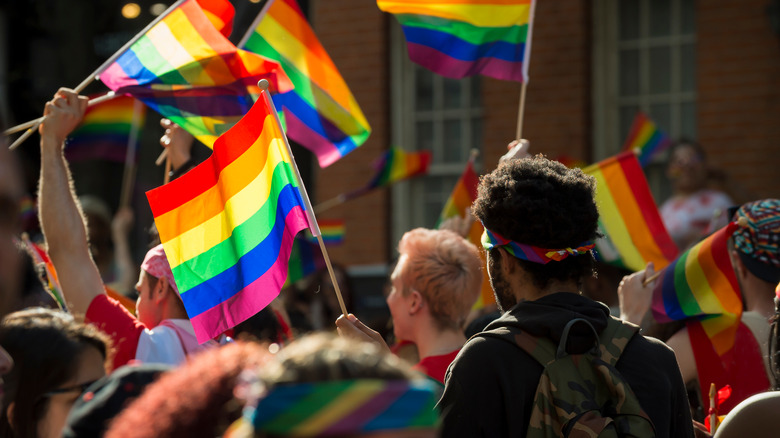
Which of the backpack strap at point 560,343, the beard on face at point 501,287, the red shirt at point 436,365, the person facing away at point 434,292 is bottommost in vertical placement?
the red shirt at point 436,365

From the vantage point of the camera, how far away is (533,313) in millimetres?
2533

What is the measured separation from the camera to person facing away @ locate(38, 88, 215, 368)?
3.24m

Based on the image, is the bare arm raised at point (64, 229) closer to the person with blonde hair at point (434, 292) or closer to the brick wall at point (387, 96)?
the person with blonde hair at point (434, 292)

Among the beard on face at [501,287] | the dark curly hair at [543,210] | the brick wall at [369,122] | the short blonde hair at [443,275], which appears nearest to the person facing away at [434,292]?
the short blonde hair at [443,275]

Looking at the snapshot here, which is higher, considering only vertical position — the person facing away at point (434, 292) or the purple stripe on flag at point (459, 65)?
the purple stripe on flag at point (459, 65)

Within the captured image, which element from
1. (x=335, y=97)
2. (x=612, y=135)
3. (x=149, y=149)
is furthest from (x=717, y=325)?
(x=149, y=149)

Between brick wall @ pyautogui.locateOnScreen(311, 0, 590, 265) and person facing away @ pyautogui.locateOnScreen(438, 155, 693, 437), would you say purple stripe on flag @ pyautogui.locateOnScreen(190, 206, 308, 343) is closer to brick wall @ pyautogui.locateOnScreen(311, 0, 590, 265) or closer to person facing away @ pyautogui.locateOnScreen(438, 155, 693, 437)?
person facing away @ pyautogui.locateOnScreen(438, 155, 693, 437)

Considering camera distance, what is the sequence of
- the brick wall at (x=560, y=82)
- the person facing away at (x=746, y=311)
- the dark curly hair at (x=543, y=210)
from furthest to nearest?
the brick wall at (x=560, y=82) → the person facing away at (x=746, y=311) → the dark curly hair at (x=543, y=210)

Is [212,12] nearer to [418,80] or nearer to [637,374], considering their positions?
[637,374]

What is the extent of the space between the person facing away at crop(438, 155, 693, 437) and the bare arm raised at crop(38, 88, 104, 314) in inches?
55.2

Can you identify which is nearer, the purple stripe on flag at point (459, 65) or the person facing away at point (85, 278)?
the person facing away at point (85, 278)

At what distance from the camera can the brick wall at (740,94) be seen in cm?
761

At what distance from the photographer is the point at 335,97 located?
4.69 m

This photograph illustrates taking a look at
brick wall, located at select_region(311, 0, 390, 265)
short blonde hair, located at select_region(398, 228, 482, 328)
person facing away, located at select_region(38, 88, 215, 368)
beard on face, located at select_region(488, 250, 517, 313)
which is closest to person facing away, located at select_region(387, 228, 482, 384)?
short blonde hair, located at select_region(398, 228, 482, 328)
